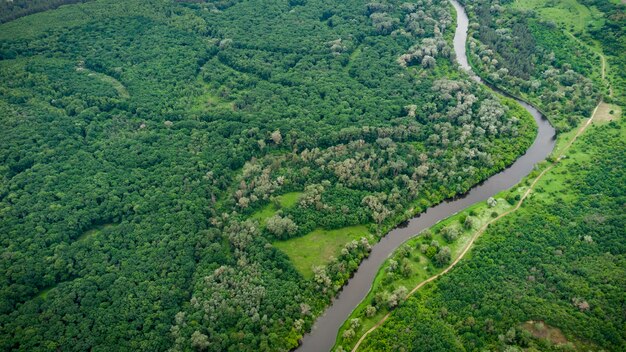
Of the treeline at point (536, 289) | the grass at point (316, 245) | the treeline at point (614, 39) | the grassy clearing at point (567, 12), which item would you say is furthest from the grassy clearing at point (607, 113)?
the grass at point (316, 245)

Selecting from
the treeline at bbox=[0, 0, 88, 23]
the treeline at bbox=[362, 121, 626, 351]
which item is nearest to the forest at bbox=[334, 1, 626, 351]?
the treeline at bbox=[362, 121, 626, 351]

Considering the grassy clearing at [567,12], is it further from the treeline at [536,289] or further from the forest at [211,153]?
the treeline at [536,289]

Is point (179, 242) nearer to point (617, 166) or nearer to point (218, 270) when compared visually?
point (218, 270)

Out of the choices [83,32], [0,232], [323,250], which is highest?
[83,32]

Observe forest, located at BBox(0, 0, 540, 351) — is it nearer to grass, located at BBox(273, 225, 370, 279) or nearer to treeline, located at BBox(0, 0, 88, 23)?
treeline, located at BBox(0, 0, 88, 23)

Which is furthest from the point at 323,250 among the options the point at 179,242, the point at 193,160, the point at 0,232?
the point at 0,232
